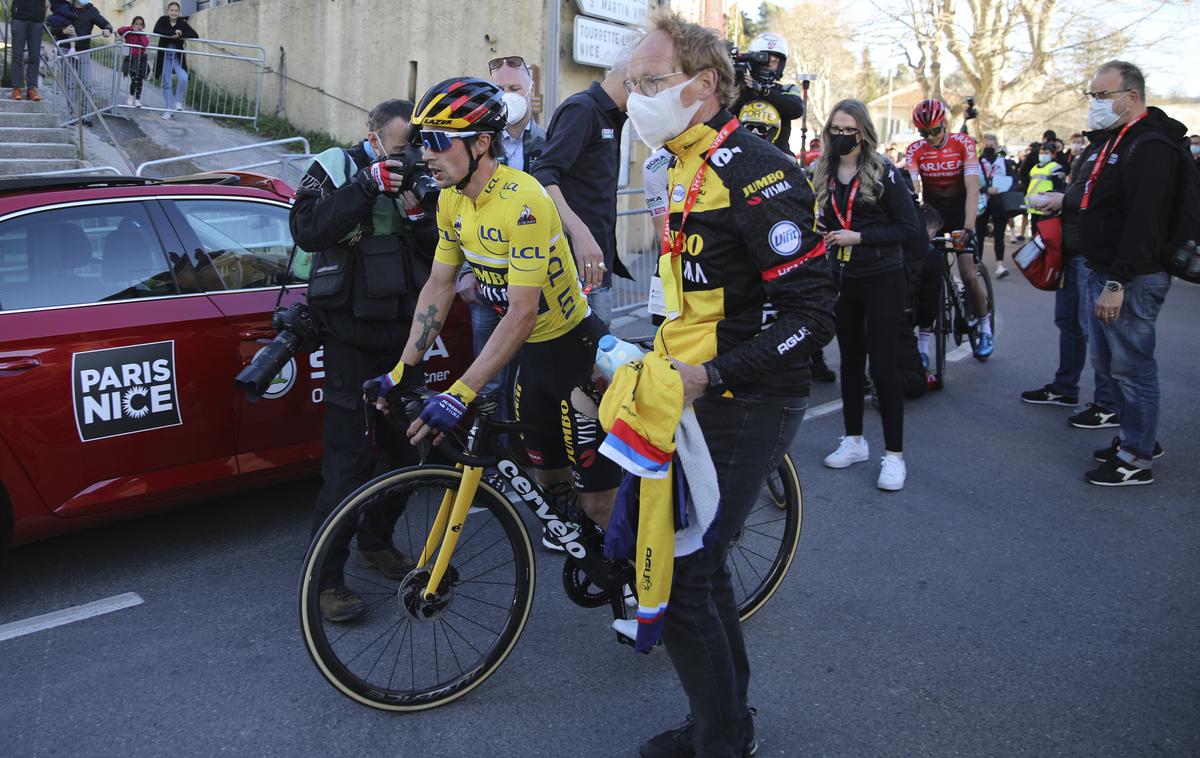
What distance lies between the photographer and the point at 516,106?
5.23 metres

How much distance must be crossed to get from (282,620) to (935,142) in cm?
639

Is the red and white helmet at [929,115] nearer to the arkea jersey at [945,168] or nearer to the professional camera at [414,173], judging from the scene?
the arkea jersey at [945,168]

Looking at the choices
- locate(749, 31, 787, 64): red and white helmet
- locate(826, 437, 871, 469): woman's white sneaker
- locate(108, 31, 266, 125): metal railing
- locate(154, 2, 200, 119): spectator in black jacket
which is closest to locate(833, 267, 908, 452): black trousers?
locate(826, 437, 871, 469): woman's white sneaker

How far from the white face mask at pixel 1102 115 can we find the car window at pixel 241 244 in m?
4.28

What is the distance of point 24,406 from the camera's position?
3.65m

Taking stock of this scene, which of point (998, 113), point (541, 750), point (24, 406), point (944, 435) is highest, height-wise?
point (998, 113)

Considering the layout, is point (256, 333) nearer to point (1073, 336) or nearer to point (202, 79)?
point (1073, 336)

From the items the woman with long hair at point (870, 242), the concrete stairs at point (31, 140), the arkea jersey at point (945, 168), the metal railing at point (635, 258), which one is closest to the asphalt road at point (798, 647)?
the woman with long hair at point (870, 242)

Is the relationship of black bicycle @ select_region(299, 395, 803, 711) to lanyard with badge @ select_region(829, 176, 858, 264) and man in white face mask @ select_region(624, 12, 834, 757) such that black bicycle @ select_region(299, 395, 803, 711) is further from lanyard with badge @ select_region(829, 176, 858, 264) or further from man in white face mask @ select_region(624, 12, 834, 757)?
lanyard with badge @ select_region(829, 176, 858, 264)

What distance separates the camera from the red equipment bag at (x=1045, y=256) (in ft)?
20.2

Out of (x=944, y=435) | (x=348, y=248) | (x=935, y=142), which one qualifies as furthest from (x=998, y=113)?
(x=348, y=248)

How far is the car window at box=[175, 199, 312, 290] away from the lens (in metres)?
4.34

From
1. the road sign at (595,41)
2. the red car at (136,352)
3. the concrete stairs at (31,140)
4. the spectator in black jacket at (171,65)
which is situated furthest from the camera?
the spectator in black jacket at (171,65)

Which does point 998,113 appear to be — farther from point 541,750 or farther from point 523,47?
point 541,750
